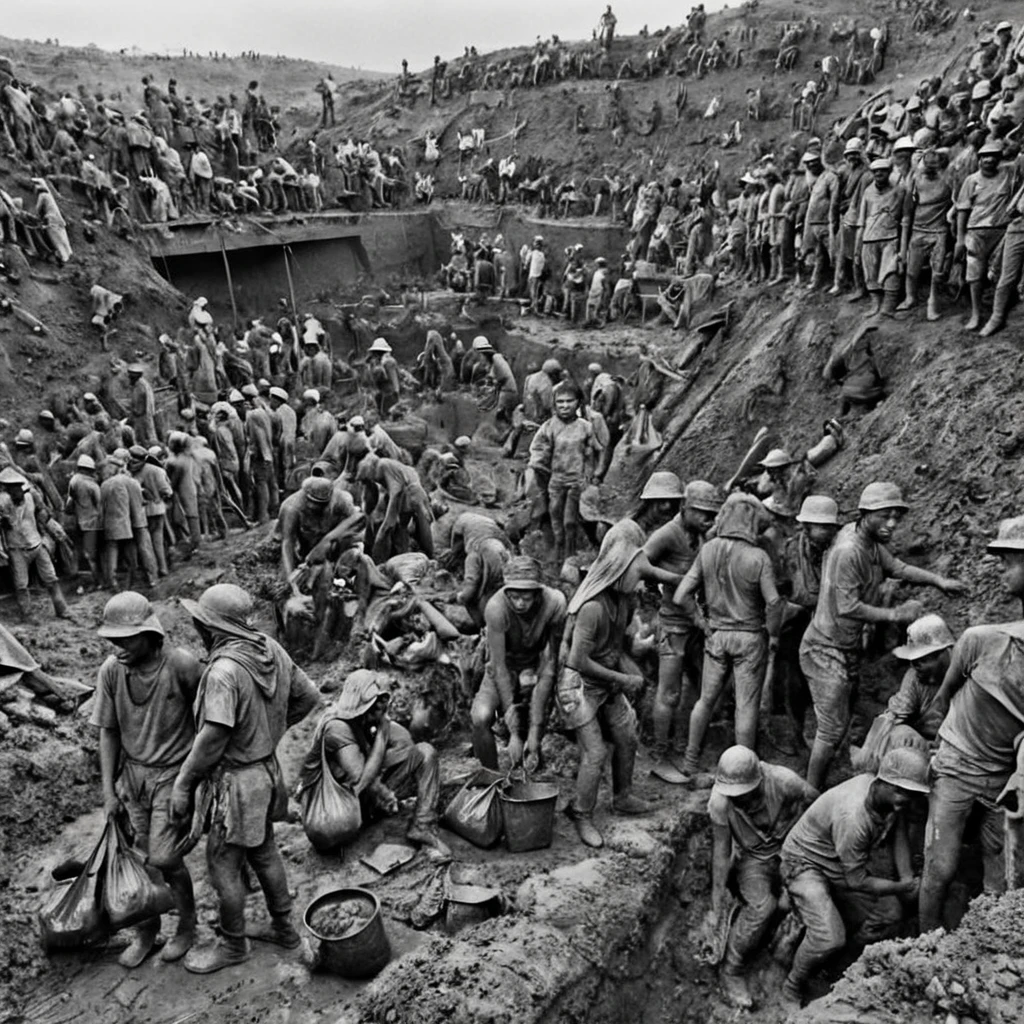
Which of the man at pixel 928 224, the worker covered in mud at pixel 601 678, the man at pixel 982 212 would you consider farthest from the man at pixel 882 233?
the worker covered in mud at pixel 601 678

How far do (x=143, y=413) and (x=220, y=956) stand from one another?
426 inches

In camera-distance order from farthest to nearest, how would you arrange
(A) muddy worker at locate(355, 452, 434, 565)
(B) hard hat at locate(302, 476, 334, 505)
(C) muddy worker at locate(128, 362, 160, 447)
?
1. (C) muddy worker at locate(128, 362, 160, 447)
2. (A) muddy worker at locate(355, 452, 434, 565)
3. (B) hard hat at locate(302, 476, 334, 505)

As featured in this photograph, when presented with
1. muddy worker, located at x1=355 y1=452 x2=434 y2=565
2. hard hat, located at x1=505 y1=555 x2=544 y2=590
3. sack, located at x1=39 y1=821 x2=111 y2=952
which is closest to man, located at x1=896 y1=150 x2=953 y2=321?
muddy worker, located at x1=355 y1=452 x2=434 y2=565

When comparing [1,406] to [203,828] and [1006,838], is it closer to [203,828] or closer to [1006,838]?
[203,828]

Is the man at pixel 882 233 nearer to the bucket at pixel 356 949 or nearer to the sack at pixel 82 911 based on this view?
the bucket at pixel 356 949

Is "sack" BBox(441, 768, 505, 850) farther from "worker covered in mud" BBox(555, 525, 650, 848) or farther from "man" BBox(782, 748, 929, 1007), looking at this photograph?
"man" BBox(782, 748, 929, 1007)

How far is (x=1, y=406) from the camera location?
540 inches

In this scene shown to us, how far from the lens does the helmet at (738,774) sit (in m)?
4.89

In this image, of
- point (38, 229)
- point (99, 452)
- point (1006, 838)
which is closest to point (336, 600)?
point (99, 452)

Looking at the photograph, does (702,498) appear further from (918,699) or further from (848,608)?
(918,699)

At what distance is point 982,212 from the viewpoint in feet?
26.9

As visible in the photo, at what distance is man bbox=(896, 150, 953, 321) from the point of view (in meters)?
8.85

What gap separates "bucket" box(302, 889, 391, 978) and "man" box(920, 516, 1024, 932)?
113 inches

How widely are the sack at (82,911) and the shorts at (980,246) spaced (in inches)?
335
